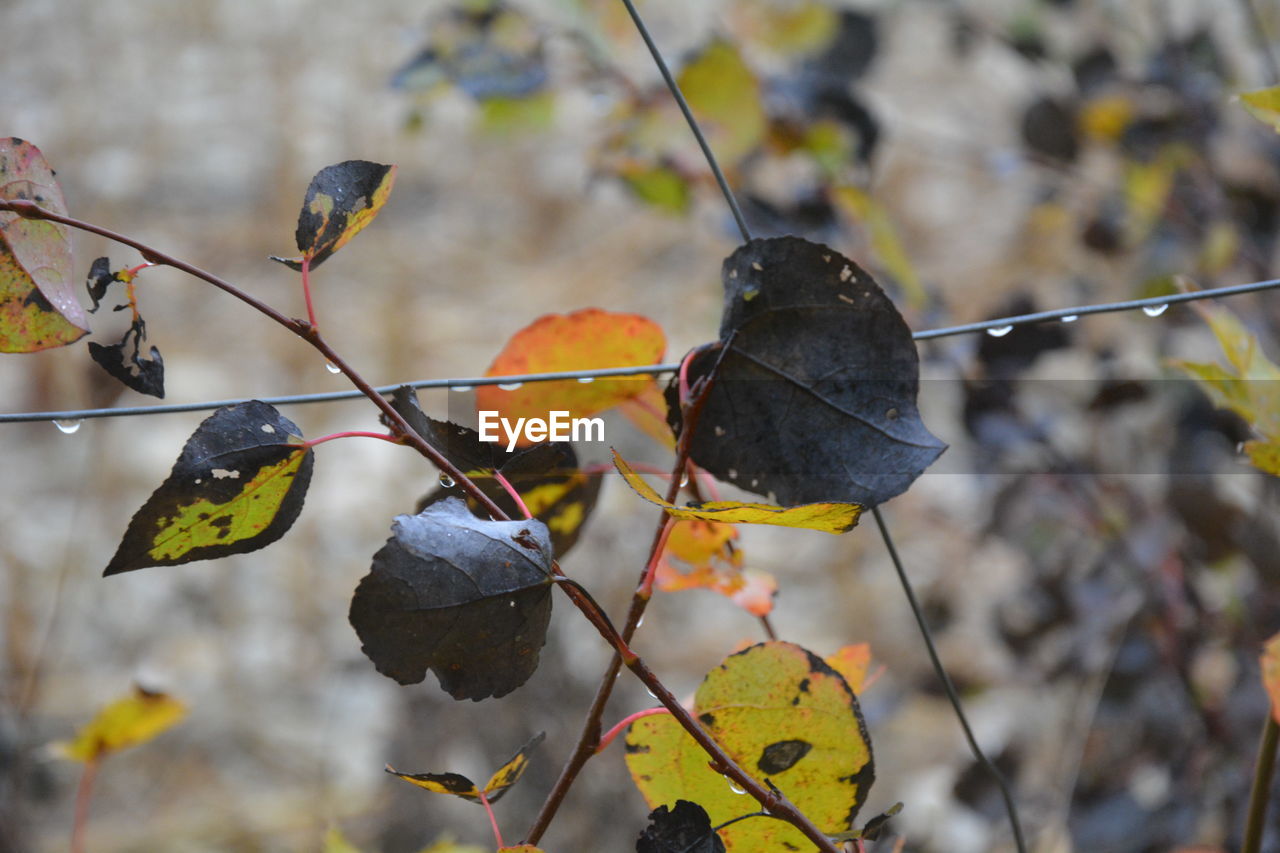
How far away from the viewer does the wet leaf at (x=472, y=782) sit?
0.26 m

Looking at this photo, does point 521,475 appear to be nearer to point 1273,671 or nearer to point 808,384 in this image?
point 808,384

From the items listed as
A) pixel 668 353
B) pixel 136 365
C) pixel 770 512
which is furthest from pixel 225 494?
pixel 668 353

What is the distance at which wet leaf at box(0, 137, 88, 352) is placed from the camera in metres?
0.26

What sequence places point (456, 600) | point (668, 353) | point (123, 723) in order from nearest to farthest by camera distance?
point (456, 600) → point (123, 723) → point (668, 353)

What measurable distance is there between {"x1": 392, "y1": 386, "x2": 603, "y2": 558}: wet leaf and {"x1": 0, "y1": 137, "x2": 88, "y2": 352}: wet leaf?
96 mm

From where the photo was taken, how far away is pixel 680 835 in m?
0.25

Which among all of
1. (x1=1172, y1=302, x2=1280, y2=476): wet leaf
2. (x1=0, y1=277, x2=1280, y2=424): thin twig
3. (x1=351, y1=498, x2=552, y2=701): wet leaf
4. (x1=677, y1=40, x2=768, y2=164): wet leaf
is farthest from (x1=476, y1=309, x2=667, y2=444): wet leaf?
(x1=677, y1=40, x2=768, y2=164): wet leaf

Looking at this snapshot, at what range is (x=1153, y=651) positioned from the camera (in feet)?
2.56

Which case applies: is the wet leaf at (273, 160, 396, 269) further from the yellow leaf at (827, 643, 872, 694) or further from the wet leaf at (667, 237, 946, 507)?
the yellow leaf at (827, 643, 872, 694)

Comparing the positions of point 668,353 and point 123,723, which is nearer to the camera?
point 123,723

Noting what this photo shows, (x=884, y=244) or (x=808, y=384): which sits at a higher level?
(x=808, y=384)

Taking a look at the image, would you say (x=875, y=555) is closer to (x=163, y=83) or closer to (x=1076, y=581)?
(x=1076, y=581)

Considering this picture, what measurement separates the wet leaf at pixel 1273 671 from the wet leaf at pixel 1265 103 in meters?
0.18

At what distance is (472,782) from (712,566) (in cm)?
14
